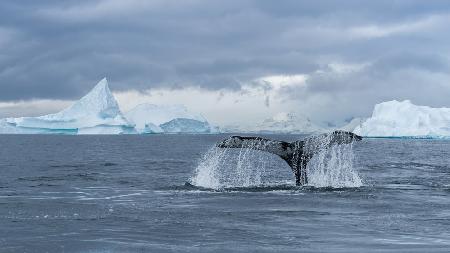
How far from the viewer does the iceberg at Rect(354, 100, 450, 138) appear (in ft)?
469

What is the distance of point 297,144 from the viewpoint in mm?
21438

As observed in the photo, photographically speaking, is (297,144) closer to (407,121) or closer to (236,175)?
(236,175)

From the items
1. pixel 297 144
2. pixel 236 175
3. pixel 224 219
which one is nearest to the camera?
pixel 224 219

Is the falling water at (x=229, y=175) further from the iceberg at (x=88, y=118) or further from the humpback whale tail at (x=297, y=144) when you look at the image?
the iceberg at (x=88, y=118)

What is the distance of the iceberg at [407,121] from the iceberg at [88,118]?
209 feet

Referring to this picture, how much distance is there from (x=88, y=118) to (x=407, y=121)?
77.8m

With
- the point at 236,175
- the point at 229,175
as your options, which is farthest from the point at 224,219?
the point at 236,175

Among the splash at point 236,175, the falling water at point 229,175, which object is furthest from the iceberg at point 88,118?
the splash at point 236,175

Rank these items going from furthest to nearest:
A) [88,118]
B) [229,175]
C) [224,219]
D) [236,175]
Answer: [88,118]
[236,175]
[229,175]
[224,219]

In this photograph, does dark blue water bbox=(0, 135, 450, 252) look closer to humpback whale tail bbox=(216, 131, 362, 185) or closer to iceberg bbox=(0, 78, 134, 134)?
humpback whale tail bbox=(216, 131, 362, 185)

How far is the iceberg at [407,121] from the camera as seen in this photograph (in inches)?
5630

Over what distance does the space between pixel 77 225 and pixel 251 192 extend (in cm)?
901

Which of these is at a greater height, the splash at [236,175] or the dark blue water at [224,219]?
the splash at [236,175]

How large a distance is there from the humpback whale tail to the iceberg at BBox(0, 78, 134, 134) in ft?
458
